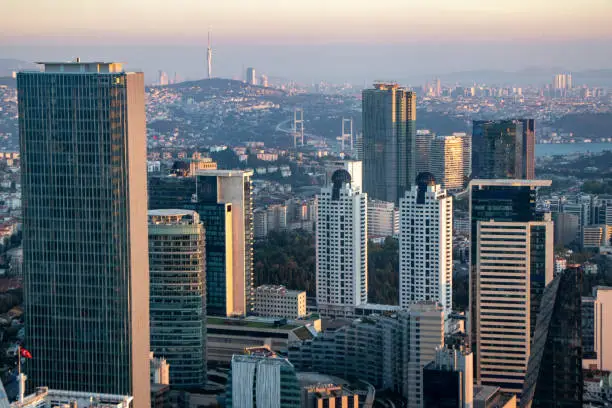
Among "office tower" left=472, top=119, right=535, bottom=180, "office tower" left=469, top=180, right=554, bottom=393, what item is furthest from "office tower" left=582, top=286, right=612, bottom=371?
"office tower" left=472, top=119, right=535, bottom=180

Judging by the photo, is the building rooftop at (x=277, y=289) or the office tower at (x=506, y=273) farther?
the building rooftop at (x=277, y=289)

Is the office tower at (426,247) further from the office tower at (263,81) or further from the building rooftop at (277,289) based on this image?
the office tower at (263,81)

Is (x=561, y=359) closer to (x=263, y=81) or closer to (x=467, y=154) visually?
(x=467, y=154)

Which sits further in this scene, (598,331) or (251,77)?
(251,77)

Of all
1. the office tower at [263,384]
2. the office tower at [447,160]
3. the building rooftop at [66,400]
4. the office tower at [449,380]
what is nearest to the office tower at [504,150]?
the office tower at [447,160]

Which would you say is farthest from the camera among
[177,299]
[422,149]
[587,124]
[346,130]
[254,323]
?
[346,130]

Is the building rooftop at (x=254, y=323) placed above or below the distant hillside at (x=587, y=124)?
below

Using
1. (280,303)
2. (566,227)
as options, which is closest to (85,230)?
(280,303)
